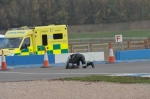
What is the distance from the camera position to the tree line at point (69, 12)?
215 ft

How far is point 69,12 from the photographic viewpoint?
233ft

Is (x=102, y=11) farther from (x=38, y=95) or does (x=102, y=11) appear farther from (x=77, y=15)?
(x=38, y=95)

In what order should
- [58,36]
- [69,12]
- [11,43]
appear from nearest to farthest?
[11,43] < [58,36] < [69,12]

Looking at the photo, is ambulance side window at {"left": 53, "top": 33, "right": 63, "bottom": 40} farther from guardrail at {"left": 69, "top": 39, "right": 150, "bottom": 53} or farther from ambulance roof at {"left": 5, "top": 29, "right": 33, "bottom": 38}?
guardrail at {"left": 69, "top": 39, "right": 150, "bottom": 53}

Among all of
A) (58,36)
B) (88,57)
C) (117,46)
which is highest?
(58,36)

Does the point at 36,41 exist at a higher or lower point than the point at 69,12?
lower

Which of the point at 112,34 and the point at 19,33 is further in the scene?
the point at 112,34

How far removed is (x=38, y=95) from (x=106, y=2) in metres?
62.0


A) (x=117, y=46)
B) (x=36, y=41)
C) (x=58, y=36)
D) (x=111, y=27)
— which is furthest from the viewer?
(x=111, y=27)

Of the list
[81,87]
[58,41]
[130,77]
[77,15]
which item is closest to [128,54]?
[58,41]

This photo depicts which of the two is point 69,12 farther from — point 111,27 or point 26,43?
point 26,43

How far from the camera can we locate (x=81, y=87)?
45.3 ft

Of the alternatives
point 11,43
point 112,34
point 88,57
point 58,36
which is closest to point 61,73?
point 88,57

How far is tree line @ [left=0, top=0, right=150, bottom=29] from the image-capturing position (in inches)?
2581
